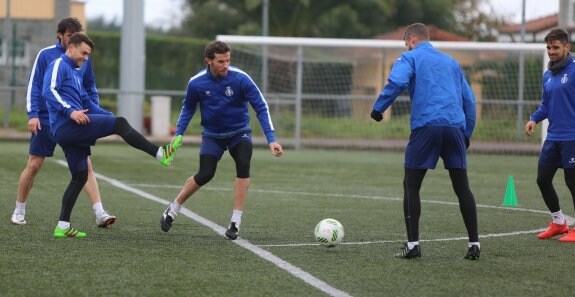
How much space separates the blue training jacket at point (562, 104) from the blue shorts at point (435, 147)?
→ 1.74m

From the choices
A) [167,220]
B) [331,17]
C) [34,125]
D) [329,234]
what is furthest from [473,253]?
[331,17]

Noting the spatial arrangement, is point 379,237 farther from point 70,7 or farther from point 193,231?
point 70,7

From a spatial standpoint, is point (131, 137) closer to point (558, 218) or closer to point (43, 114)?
point (43, 114)

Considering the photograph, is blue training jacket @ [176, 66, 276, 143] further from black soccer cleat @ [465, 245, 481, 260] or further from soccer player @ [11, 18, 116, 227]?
black soccer cleat @ [465, 245, 481, 260]

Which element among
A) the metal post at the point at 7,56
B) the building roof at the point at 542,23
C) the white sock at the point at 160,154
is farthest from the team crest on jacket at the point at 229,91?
the building roof at the point at 542,23

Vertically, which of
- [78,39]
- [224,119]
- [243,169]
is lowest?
[243,169]

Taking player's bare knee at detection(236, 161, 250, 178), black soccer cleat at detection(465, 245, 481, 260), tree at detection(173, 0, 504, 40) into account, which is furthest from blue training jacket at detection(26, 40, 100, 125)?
tree at detection(173, 0, 504, 40)

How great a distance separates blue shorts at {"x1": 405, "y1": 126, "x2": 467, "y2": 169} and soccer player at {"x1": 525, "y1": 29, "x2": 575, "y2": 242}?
68.0 inches

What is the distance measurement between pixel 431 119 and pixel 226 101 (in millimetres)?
2024

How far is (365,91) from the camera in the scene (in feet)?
89.1

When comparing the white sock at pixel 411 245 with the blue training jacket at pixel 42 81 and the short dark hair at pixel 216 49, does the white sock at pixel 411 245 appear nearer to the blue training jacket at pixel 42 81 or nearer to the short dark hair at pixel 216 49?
the short dark hair at pixel 216 49

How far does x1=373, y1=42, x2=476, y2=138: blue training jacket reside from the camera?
8.37 metres

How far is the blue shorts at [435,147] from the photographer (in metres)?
8.38

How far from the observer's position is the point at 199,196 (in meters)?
13.8
